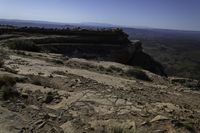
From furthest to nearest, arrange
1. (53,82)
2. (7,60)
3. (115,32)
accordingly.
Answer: (115,32) < (7,60) < (53,82)

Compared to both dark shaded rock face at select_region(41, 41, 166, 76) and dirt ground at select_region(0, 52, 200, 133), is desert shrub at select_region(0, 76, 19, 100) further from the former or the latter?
dark shaded rock face at select_region(41, 41, 166, 76)

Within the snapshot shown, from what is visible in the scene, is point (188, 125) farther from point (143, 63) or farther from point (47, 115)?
point (143, 63)

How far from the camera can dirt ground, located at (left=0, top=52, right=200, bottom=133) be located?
26.7ft

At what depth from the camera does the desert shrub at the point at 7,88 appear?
1002 centimetres

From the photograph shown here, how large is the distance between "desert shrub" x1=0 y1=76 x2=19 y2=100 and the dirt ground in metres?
0.18

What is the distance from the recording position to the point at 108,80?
1346 cm

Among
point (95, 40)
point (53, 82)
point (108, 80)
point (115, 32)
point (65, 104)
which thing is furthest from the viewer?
point (115, 32)

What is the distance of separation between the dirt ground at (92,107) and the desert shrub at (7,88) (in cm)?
18

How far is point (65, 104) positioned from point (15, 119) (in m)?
1.67

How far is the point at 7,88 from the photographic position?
33.7 ft

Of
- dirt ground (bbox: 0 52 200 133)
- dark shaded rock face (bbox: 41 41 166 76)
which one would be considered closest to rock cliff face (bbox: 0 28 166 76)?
dark shaded rock face (bbox: 41 41 166 76)

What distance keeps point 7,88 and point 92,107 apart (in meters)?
2.69

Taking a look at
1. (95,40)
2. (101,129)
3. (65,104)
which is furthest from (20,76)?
(95,40)

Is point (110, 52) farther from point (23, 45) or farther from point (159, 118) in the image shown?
point (159, 118)
